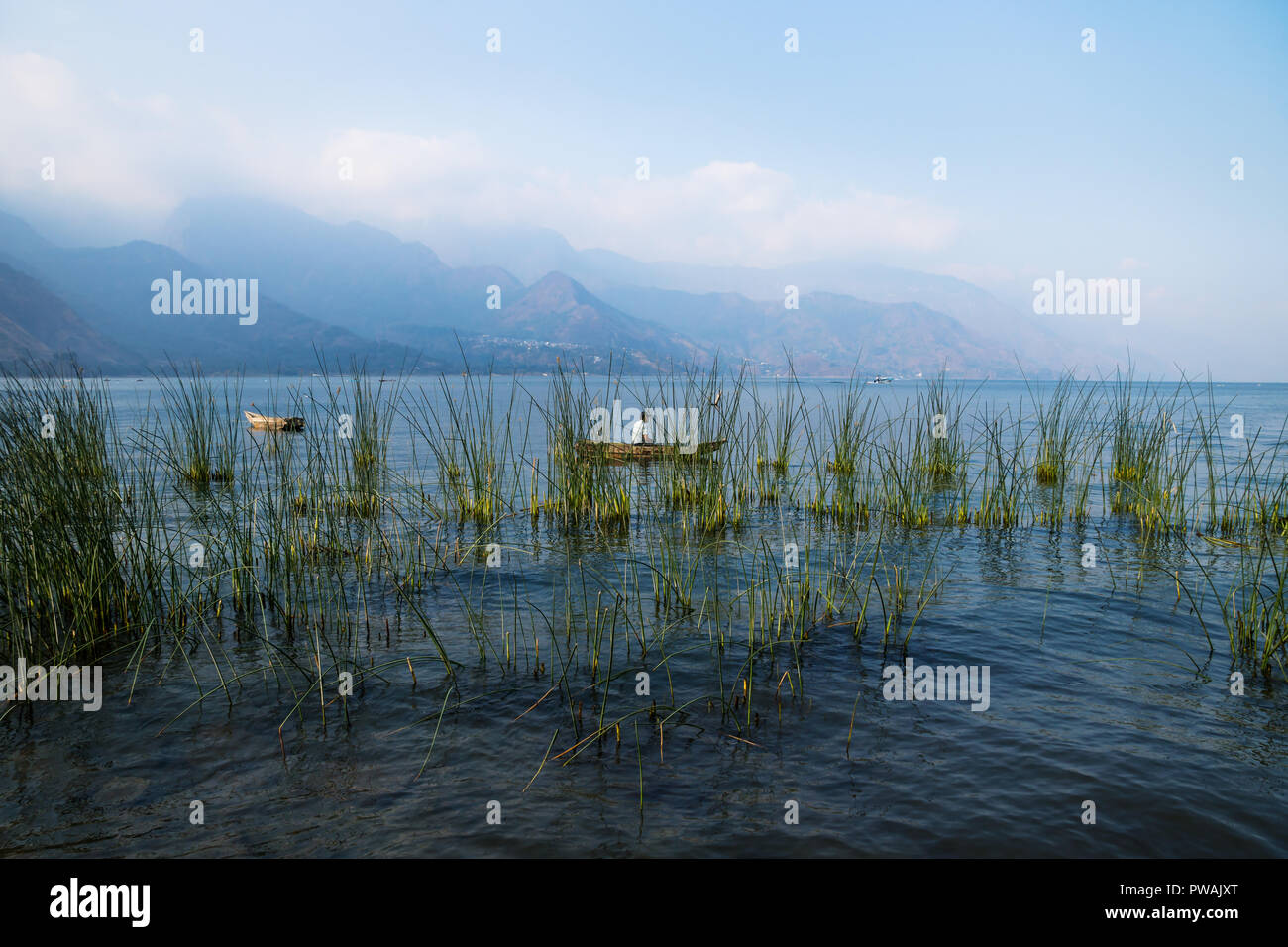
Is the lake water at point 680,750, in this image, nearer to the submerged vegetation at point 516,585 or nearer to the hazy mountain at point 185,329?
the submerged vegetation at point 516,585

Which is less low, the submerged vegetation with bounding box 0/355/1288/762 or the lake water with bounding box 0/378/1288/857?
the submerged vegetation with bounding box 0/355/1288/762

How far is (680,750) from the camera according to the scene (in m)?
2.96

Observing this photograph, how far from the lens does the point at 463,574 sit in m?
5.54

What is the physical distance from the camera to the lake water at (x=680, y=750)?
2422 mm

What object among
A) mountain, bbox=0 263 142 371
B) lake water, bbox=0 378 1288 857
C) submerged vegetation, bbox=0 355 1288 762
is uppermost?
mountain, bbox=0 263 142 371

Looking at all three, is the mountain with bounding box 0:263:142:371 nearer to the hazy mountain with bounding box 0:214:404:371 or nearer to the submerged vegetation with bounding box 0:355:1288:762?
the hazy mountain with bounding box 0:214:404:371

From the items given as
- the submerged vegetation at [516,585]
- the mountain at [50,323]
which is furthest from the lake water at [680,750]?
the mountain at [50,323]

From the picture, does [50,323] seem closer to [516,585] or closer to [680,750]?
[516,585]

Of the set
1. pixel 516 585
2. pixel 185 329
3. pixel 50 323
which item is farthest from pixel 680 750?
pixel 185 329

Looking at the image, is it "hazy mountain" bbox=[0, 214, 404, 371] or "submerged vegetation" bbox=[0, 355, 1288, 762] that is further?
"hazy mountain" bbox=[0, 214, 404, 371]

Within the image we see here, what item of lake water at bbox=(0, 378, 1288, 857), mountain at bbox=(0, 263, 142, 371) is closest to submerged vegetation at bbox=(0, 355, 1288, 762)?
lake water at bbox=(0, 378, 1288, 857)

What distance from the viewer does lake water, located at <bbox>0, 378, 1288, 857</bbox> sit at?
242 cm

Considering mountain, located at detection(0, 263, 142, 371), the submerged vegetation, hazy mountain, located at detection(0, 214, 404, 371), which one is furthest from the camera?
hazy mountain, located at detection(0, 214, 404, 371)
